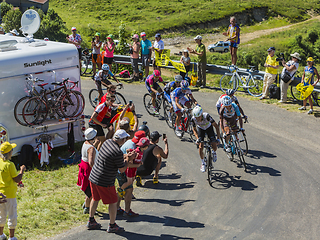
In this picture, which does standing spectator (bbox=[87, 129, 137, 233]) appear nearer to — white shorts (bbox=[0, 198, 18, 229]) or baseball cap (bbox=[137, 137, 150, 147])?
baseball cap (bbox=[137, 137, 150, 147])

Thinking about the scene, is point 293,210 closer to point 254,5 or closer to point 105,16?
Result: point 105,16

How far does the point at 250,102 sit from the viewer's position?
15742mm

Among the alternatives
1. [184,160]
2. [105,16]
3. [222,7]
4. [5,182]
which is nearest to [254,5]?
[222,7]

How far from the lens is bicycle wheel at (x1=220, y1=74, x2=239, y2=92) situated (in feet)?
55.2

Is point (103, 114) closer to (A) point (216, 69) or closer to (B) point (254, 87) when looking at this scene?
(B) point (254, 87)

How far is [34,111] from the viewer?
10695mm

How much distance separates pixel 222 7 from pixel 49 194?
7435 cm

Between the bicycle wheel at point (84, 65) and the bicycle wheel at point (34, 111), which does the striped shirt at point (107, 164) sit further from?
the bicycle wheel at point (84, 65)

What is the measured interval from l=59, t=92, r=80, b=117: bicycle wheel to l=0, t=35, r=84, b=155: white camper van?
280mm

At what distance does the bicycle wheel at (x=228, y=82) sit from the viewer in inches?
663

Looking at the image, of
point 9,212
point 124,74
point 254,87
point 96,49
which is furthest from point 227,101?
point 124,74

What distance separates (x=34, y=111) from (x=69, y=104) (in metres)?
1.15

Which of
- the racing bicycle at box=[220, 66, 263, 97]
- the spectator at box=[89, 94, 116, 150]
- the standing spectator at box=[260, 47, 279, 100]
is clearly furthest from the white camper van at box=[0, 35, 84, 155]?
the standing spectator at box=[260, 47, 279, 100]

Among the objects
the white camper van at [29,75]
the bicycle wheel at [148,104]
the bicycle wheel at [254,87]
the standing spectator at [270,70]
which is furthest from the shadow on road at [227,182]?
the bicycle wheel at [254,87]
